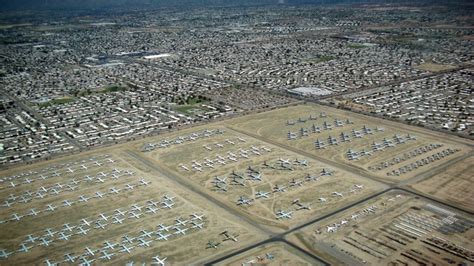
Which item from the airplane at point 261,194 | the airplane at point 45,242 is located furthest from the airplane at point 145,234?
the airplane at point 261,194

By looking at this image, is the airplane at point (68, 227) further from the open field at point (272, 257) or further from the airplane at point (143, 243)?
the open field at point (272, 257)

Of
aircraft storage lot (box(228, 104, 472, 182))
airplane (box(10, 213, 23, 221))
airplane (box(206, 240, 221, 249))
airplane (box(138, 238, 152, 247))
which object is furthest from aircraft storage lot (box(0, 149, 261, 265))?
aircraft storage lot (box(228, 104, 472, 182))

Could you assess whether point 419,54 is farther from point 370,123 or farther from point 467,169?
point 467,169

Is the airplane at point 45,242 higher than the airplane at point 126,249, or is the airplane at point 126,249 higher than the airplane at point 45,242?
the airplane at point 126,249

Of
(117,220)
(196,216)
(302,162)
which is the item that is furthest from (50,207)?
(302,162)

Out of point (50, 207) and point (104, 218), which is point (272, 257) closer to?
point (104, 218)

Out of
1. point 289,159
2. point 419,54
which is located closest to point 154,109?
point 289,159
